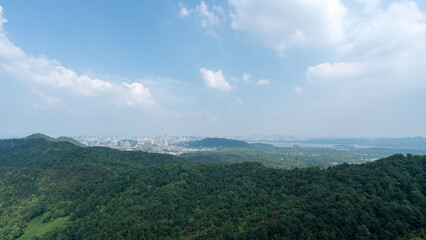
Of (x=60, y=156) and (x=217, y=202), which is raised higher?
(x=60, y=156)

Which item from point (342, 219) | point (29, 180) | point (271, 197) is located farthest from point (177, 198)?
point (29, 180)

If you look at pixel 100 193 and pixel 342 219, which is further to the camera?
pixel 100 193

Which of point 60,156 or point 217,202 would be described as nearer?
point 217,202

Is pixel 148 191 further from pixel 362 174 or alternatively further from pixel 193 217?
pixel 362 174

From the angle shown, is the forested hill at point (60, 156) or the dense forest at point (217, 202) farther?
the forested hill at point (60, 156)

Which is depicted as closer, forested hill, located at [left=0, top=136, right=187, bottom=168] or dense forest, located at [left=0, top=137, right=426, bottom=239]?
dense forest, located at [left=0, top=137, right=426, bottom=239]

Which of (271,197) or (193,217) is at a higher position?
(271,197)

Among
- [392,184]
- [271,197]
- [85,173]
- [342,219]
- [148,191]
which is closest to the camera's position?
[342,219]

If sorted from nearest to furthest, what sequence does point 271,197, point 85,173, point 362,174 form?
point 362,174 → point 271,197 → point 85,173
